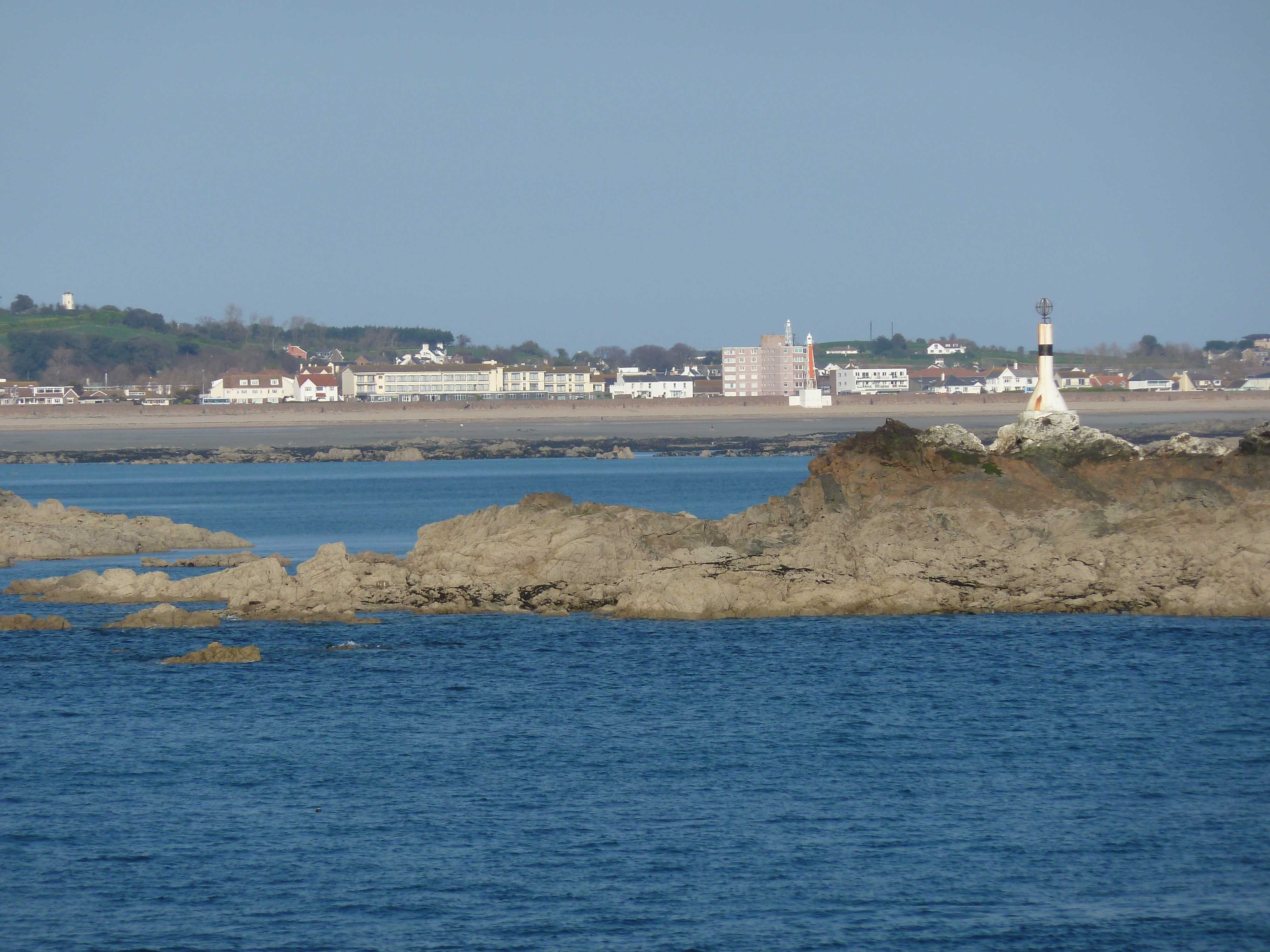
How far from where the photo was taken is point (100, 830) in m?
13.5

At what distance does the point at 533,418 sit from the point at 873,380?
215 ft

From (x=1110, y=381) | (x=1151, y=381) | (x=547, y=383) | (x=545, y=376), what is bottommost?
(x=1151, y=381)

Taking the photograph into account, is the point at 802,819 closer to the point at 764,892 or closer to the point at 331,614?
the point at 764,892

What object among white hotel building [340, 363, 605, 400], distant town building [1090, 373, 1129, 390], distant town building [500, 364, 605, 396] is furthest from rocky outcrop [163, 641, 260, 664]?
distant town building [500, 364, 605, 396]

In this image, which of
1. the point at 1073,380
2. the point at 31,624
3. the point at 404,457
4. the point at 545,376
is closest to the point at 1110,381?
the point at 1073,380

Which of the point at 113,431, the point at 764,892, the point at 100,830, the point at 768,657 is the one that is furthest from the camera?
the point at 113,431

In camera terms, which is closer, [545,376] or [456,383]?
[456,383]

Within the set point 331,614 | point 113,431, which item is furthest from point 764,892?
point 113,431

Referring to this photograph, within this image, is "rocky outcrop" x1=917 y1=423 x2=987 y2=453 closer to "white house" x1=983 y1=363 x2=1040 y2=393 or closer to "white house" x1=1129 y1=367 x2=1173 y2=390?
"white house" x1=1129 y1=367 x2=1173 y2=390

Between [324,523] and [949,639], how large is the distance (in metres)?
26.9

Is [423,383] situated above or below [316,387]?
above

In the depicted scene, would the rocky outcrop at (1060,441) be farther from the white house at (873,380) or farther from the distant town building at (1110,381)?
the white house at (873,380)

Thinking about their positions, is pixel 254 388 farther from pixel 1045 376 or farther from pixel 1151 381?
pixel 1045 376

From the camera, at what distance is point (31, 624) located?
24266 millimetres
